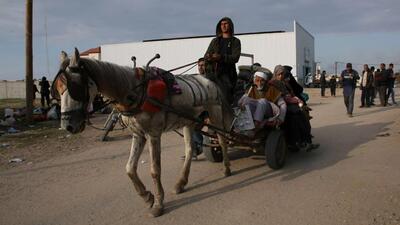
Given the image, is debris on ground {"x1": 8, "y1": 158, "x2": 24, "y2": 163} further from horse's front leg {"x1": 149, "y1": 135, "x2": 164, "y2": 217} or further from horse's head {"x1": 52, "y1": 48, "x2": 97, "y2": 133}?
horse's head {"x1": 52, "y1": 48, "x2": 97, "y2": 133}

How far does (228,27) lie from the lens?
698cm

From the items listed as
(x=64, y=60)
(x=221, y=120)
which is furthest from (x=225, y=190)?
(x=64, y=60)

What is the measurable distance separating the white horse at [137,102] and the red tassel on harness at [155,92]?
5cm

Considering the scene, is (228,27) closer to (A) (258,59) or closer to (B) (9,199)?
(B) (9,199)

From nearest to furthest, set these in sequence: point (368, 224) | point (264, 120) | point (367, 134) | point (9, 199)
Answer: point (368, 224)
point (9, 199)
point (264, 120)
point (367, 134)

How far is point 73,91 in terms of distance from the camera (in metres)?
4.43

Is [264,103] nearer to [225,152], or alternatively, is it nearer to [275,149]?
[275,149]

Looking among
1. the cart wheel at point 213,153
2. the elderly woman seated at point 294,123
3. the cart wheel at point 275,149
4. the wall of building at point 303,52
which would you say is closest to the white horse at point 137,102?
the cart wheel at point 275,149

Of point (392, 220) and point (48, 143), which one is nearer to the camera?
point (392, 220)

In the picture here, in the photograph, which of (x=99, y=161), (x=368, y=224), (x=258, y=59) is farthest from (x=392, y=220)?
(x=258, y=59)

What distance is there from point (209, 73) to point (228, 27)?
2.76 ft

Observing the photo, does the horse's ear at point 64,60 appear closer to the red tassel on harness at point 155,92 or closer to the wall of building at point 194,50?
the red tassel on harness at point 155,92

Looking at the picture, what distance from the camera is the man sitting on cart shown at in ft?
24.2

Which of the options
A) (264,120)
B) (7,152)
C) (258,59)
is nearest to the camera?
(264,120)
